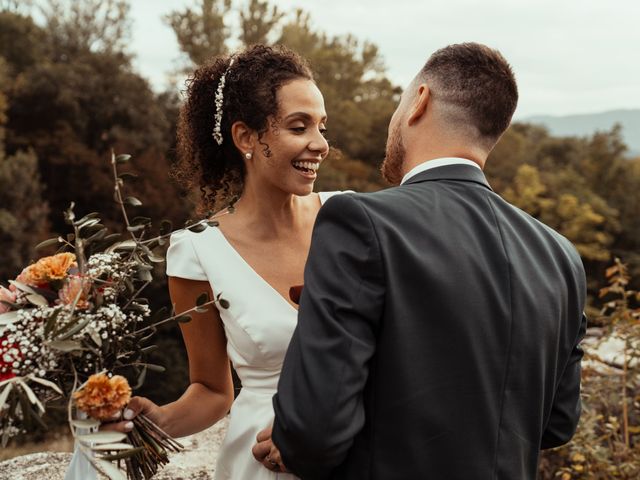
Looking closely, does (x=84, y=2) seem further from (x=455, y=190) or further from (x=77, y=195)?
(x=455, y=190)

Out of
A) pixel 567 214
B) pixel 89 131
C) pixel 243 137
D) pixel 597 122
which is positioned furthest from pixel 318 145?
pixel 597 122

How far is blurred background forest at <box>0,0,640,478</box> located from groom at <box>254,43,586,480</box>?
14967mm

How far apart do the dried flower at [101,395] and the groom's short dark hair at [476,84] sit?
3.56ft

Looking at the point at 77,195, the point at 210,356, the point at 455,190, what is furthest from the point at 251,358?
the point at 77,195

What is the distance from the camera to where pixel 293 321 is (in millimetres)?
2467

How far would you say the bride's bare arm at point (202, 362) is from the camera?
2.50 meters

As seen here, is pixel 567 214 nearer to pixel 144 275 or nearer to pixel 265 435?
pixel 265 435

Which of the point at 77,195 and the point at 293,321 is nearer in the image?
the point at 293,321

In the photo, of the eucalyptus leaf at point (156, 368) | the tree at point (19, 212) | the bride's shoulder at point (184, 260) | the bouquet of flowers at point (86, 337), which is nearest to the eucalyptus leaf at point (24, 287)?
the bouquet of flowers at point (86, 337)

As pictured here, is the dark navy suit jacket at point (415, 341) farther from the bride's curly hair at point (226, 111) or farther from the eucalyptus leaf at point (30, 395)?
the bride's curly hair at point (226, 111)

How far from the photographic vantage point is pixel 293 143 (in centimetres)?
257

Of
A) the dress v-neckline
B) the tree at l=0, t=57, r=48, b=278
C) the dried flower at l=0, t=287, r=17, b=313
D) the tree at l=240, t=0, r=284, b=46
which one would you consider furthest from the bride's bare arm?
the tree at l=240, t=0, r=284, b=46

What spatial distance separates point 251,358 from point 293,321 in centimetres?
20

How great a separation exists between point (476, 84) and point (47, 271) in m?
1.23
